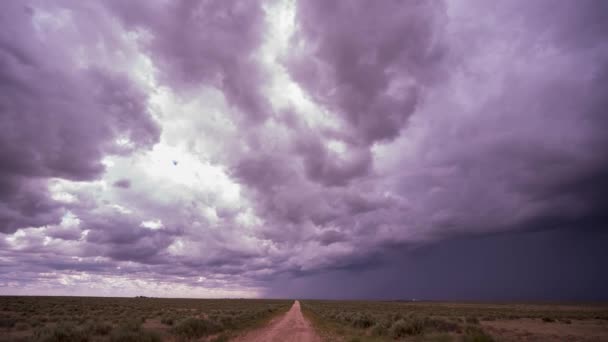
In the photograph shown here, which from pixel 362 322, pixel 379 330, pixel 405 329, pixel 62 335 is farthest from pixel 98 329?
pixel 362 322

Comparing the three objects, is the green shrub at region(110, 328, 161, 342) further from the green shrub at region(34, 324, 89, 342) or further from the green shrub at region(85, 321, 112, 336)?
the green shrub at region(85, 321, 112, 336)

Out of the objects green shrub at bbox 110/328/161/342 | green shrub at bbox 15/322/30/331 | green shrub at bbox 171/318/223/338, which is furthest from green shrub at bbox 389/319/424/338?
green shrub at bbox 15/322/30/331

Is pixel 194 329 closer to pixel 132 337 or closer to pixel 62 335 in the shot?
pixel 132 337

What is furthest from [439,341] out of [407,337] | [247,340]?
Result: [247,340]

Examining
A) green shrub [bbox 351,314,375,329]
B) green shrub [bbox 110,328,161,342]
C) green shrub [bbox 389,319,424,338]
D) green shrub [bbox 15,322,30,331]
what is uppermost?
green shrub [bbox 110,328,161,342]

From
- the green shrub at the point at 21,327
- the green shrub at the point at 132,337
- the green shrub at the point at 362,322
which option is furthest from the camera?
the green shrub at the point at 362,322

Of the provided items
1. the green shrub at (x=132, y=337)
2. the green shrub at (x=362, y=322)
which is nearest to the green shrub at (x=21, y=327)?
the green shrub at (x=132, y=337)

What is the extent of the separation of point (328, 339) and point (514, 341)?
13356 mm

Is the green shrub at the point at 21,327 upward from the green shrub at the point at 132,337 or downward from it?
downward

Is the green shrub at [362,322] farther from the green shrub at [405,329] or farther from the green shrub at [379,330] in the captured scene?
the green shrub at [405,329]

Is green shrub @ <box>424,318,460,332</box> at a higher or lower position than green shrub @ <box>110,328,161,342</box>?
lower

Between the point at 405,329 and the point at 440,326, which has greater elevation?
the point at 405,329

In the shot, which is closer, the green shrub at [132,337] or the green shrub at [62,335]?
the green shrub at [62,335]

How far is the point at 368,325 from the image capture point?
33.0 meters
